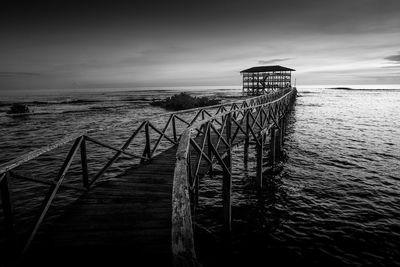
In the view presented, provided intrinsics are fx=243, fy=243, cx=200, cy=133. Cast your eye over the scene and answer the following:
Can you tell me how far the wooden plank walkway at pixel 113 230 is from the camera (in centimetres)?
304

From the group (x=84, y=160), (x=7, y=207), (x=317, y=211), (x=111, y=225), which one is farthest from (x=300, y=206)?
(x=7, y=207)

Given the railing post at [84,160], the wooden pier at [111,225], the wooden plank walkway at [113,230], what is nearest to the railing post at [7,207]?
the wooden pier at [111,225]

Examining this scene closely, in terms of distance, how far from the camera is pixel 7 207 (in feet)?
10.8

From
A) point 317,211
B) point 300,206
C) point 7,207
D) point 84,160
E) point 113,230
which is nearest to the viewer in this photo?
point 7,207

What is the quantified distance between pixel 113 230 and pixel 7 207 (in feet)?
4.70

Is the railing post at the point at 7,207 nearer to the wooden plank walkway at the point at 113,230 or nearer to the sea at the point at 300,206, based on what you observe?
the wooden plank walkway at the point at 113,230

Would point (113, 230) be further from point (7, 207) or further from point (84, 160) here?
point (84, 160)

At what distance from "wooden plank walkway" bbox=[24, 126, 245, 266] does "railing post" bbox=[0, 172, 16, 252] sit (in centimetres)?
41

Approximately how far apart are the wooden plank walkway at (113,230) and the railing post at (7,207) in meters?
0.41

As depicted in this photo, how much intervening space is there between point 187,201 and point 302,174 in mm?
11137

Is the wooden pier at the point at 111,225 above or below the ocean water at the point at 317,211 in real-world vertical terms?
above

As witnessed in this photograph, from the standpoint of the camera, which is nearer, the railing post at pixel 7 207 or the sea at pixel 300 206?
the railing post at pixel 7 207

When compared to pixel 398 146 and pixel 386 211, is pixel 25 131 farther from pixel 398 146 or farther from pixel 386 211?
pixel 398 146

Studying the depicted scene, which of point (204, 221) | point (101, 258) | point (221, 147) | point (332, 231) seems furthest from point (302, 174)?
point (101, 258)
